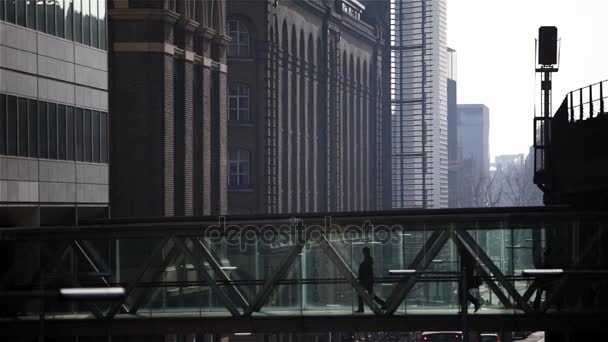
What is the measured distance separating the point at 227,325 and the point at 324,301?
248 centimetres

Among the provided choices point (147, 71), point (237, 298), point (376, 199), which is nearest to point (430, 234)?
point (237, 298)

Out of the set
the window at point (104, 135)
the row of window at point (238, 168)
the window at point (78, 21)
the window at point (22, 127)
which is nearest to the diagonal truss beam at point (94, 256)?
the window at point (22, 127)

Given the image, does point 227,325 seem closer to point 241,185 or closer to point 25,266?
point 25,266

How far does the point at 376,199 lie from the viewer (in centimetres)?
12494

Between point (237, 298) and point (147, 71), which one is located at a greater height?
point (147, 71)

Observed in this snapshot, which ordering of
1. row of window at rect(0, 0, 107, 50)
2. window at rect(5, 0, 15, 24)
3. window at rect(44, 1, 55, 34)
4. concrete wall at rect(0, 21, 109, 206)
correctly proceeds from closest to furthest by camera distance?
1. window at rect(5, 0, 15, 24)
2. concrete wall at rect(0, 21, 109, 206)
3. row of window at rect(0, 0, 107, 50)
4. window at rect(44, 1, 55, 34)

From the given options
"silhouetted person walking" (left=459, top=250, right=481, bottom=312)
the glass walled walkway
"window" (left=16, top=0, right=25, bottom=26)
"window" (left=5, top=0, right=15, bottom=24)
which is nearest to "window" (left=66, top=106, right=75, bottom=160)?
"window" (left=16, top=0, right=25, bottom=26)

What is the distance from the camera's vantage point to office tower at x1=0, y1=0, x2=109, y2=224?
42.6 metres

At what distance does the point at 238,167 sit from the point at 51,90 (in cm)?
3657

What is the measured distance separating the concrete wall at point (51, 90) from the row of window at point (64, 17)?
0.91ft

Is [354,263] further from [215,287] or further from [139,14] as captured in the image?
[139,14]

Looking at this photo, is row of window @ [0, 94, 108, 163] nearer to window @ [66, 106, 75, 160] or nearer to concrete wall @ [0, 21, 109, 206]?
window @ [66, 106, 75, 160]

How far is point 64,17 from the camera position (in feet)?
154

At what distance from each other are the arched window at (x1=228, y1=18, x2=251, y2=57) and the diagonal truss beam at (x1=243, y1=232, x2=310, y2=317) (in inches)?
1879
